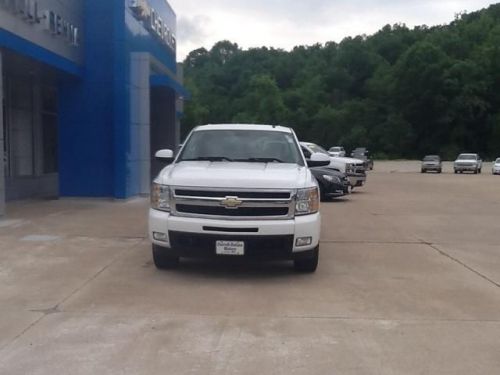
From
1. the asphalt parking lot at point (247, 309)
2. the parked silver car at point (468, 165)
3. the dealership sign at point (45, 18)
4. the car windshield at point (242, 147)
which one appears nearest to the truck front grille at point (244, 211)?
the asphalt parking lot at point (247, 309)

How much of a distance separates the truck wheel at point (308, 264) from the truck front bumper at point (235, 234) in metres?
0.24

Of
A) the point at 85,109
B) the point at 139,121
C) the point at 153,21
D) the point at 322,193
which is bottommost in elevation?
the point at 322,193

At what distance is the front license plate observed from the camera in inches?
310

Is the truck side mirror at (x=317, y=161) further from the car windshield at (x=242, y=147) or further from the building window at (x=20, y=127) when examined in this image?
the building window at (x=20, y=127)

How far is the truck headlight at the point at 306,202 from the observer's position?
801 cm

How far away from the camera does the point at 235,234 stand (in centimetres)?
783

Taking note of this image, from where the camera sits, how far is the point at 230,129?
9.85 metres

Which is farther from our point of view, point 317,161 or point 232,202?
point 317,161

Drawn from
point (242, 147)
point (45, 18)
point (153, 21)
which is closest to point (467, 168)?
point (153, 21)

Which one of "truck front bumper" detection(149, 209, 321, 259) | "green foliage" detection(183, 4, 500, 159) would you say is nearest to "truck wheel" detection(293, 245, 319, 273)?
"truck front bumper" detection(149, 209, 321, 259)

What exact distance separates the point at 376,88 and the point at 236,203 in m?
97.4

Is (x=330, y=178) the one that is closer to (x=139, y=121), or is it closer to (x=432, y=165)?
(x=139, y=121)

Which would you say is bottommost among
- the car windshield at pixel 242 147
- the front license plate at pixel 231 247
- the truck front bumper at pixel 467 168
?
the truck front bumper at pixel 467 168

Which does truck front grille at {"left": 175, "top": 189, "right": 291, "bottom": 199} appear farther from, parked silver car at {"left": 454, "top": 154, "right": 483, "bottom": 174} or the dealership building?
parked silver car at {"left": 454, "top": 154, "right": 483, "bottom": 174}
